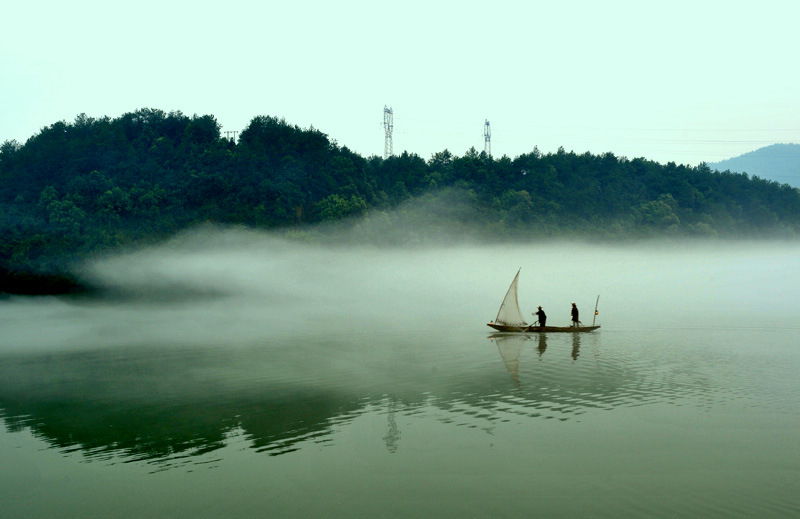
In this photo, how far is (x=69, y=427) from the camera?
26578 mm

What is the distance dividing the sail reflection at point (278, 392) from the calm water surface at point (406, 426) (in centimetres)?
16

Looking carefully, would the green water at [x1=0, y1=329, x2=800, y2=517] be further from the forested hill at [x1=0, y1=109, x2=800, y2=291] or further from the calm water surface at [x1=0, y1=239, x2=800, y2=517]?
the forested hill at [x1=0, y1=109, x2=800, y2=291]

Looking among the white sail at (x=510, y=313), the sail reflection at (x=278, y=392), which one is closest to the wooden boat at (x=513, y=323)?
the white sail at (x=510, y=313)

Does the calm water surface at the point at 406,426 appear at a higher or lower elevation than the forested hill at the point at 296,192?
lower

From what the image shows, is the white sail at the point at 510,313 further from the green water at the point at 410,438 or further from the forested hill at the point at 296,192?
the forested hill at the point at 296,192

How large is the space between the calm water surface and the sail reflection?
0.16m

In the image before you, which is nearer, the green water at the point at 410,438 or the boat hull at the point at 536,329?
the green water at the point at 410,438

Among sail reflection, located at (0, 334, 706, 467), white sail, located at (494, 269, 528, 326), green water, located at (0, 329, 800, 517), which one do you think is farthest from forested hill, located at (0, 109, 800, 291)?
green water, located at (0, 329, 800, 517)

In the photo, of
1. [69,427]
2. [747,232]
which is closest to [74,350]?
[69,427]

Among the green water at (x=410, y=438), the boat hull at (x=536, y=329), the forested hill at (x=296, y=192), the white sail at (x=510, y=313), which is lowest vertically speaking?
the green water at (x=410, y=438)

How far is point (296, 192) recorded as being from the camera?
136250 millimetres

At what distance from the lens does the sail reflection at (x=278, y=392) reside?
24.8 m

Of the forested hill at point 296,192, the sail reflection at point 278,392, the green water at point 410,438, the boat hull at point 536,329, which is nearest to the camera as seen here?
the green water at point 410,438

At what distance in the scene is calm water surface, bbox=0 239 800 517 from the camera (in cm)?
1803
